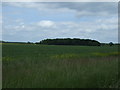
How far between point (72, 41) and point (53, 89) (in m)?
78.7

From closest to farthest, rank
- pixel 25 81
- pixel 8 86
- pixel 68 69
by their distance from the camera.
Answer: pixel 8 86 < pixel 25 81 < pixel 68 69

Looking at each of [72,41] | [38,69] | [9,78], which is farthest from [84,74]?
[72,41]

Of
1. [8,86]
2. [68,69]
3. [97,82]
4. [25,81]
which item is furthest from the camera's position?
[68,69]

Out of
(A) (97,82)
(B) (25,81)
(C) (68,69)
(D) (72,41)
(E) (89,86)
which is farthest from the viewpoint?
(D) (72,41)

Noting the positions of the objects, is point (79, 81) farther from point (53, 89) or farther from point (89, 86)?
point (53, 89)

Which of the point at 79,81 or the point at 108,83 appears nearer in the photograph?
the point at 79,81

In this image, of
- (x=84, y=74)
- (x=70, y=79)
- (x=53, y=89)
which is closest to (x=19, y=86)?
(x=53, y=89)

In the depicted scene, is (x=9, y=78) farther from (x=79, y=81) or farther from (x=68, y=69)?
(x=68, y=69)

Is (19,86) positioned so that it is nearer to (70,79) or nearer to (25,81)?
(25,81)

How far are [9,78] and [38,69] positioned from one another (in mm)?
1702

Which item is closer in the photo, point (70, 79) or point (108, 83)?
point (70, 79)

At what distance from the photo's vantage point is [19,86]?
7.43 metres

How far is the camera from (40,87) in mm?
7691

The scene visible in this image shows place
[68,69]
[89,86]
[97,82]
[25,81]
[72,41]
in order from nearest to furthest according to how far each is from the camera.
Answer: [25,81], [89,86], [97,82], [68,69], [72,41]
